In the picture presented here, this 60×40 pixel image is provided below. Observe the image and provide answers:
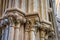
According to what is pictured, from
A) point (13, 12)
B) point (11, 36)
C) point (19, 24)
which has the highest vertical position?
point (13, 12)

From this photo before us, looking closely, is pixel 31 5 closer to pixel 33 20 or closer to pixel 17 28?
pixel 33 20

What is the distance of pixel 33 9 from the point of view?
1.67 m

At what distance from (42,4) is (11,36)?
0.52m

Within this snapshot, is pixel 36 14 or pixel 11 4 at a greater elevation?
pixel 11 4

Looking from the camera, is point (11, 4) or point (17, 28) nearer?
point (17, 28)

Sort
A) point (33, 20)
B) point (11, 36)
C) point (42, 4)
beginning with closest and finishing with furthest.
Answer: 1. point (11, 36)
2. point (33, 20)
3. point (42, 4)

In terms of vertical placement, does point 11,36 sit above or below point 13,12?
below

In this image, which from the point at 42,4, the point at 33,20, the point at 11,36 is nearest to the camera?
the point at 11,36

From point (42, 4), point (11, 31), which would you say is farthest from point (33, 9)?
point (11, 31)

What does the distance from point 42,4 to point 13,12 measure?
1.26ft

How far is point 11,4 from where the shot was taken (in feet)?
5.42

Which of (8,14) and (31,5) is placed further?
(31,5)

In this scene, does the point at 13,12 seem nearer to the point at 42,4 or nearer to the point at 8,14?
the point at 8,14

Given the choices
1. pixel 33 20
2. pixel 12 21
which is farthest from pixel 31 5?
pixel 12 21
